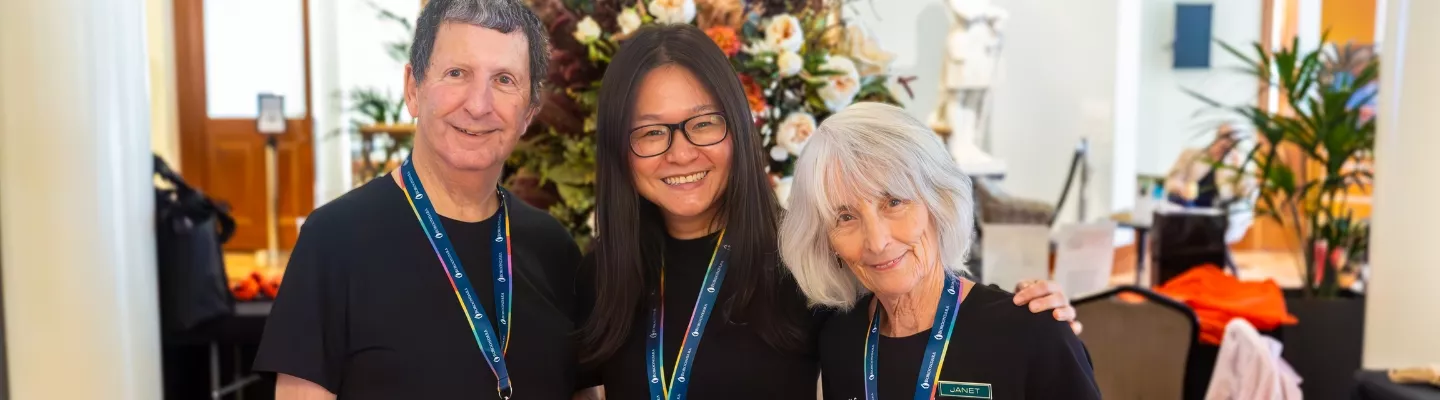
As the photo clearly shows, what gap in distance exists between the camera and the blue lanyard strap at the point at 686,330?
5.12ft

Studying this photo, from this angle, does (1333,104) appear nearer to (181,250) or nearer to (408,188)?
(408,188)

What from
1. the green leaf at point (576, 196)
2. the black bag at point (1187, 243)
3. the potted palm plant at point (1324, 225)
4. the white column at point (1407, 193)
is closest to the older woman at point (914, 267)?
the green leaf at point (576, 196)

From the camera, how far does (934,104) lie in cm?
948

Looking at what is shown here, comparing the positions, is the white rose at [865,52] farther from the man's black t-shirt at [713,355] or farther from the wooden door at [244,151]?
the wooden door at [244,151]

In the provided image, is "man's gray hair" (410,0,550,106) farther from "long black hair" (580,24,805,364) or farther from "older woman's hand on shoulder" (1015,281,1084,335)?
"older woman's hand on shoulder" (1015,281,1084,335)

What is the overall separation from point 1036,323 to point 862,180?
302 millimetres

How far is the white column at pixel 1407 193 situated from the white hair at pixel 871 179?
2.16 metres

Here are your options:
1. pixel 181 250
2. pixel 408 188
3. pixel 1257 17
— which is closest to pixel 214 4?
pixel 181 250

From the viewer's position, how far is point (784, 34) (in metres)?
2.17

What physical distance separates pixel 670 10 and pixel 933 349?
104cm

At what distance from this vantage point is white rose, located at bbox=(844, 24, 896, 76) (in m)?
2.40

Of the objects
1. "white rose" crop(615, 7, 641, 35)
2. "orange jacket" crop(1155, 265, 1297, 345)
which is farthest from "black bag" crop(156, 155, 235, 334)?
"orange jacket" crop(1155, 265, 1297, 345)

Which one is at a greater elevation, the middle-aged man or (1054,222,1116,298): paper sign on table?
the middle-aged man

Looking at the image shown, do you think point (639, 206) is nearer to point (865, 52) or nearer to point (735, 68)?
point (735, 68)
